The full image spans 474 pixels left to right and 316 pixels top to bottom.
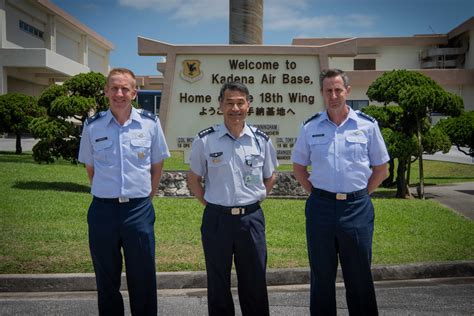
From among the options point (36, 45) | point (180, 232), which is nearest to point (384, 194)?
point (180, 232)

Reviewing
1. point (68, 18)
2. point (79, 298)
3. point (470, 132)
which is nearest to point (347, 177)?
point (79, 298)

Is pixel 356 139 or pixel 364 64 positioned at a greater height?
pixel 364 64

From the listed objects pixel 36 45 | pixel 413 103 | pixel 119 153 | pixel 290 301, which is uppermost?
pixel 36 45

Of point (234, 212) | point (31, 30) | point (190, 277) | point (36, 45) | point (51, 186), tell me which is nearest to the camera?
point (234, 212)

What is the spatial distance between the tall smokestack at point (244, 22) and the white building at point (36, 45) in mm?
26121

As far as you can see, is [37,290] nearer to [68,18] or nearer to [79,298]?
[79,298]

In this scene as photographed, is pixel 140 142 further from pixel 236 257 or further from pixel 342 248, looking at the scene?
pixel 342 248

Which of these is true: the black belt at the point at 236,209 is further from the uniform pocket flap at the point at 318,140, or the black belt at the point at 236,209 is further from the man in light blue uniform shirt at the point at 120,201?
the uniform pocket flap at the point at 318,140

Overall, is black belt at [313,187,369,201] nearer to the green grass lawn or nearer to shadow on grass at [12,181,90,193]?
the green grass lawn

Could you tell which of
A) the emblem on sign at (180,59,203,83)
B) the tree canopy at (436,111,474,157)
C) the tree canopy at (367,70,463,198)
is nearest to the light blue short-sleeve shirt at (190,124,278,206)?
the emblem on sign at (180,59,203,83)

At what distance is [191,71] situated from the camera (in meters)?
9.79

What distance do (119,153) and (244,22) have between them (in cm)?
771

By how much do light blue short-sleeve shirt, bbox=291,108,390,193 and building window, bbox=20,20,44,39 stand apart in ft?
Answer: 126

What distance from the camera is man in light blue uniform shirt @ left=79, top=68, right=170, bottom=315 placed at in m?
3.72
